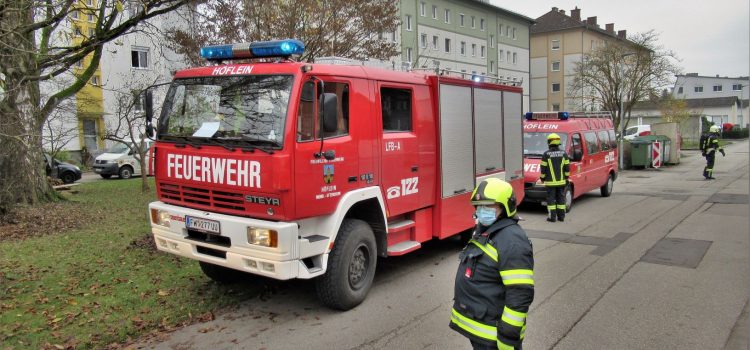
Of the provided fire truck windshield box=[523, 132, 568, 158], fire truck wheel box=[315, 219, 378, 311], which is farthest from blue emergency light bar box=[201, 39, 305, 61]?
fire truck windshield box=[523, 132, 568, 158]

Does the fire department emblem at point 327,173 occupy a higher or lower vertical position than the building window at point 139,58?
lower

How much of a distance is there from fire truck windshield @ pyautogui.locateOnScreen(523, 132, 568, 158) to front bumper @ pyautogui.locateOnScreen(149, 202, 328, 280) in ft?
27.1

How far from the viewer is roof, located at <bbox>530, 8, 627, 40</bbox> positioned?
68.1 meters

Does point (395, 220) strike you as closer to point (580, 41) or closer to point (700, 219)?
point (700, 219)

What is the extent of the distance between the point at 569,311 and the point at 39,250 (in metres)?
7.41

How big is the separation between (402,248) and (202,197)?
241 centimetres

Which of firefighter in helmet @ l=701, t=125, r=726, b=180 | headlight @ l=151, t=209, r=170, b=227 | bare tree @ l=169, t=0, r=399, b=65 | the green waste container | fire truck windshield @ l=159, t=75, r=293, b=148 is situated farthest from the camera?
the green waste container

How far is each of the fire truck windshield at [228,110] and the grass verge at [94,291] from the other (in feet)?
5.85

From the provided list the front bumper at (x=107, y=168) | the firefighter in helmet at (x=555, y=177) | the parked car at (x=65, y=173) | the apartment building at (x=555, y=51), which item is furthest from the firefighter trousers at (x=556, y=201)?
the apartment building at (x=555, y=51)

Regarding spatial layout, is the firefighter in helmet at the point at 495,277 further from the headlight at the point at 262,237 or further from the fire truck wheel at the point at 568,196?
the fire truck wheel at the point at 568,196

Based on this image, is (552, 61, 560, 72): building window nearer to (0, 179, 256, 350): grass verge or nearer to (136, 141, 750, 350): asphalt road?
(136, 141, 750, 350): asphalt road

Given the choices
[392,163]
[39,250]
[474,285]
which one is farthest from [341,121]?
[39,250]

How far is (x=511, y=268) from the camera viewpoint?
2.82 meters

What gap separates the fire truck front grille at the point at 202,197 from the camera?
496 centimetres
